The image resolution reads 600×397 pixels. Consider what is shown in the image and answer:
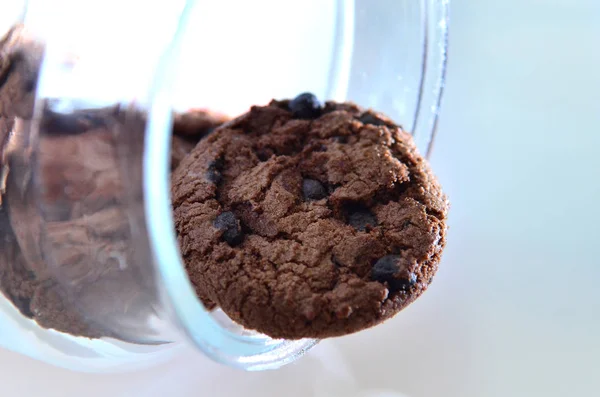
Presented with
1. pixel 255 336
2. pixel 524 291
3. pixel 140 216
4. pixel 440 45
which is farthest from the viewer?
pixel 524 291

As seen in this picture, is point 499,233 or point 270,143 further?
point 499,233

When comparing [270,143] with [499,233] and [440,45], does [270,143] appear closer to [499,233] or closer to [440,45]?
[440,45]

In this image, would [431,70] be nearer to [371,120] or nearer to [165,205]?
[371,120]

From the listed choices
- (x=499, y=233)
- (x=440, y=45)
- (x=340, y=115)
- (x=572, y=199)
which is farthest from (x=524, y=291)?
(x=340, y=115)

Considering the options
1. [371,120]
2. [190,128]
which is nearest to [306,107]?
[371,120]

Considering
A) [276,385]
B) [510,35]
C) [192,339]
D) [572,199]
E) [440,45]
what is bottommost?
[276,385]

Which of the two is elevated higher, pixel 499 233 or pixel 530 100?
pixel 530 100

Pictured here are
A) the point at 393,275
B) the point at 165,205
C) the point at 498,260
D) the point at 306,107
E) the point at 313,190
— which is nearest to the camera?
the point at 165,205

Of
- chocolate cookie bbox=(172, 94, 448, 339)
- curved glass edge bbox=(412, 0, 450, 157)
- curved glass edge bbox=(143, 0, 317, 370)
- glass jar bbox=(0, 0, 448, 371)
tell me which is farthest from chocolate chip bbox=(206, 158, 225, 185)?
curved glass edge bbox=(412, 0, 450, 157)
